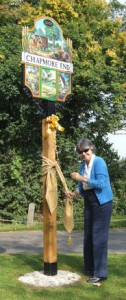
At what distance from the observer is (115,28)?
15711mm

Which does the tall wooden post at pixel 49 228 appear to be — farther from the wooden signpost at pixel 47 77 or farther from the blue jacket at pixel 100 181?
the blue jacket at pixel 100 181

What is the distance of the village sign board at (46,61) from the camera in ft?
17.4

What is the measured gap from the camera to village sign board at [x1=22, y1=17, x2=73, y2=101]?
17.4 ft

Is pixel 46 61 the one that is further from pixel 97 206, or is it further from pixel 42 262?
pixel 42 262

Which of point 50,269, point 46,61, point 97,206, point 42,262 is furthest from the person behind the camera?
point 42,262

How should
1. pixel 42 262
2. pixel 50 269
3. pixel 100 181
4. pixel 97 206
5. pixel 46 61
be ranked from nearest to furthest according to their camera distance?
1. pixel 100 181
2. pixel 97 206
3. pixel 50 269
4. pixel 46 61
5. pixel 42 262

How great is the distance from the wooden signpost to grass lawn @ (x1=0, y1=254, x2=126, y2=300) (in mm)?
463

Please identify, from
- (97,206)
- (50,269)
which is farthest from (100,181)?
(50,269)

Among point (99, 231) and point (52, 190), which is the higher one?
point (52, 190)

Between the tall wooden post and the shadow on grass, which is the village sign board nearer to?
the tall wooden post

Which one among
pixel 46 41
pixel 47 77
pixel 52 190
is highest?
pixel 46 41

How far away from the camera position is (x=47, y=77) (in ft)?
18.0

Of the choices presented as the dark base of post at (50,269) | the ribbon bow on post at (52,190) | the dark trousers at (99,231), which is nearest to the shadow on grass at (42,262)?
the dark base of post at (50,269)

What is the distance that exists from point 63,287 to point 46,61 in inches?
115
